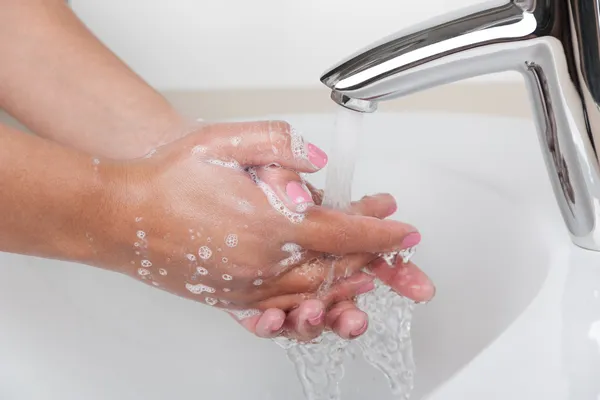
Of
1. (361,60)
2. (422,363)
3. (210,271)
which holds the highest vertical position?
(361,60)

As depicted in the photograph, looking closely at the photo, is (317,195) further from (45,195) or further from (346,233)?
(45,195)

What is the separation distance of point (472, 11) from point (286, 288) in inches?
12.4

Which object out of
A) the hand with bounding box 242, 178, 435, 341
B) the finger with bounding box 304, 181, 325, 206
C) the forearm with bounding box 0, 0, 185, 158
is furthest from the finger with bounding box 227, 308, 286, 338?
the forearm with bounding box 0, 0, 185, 158

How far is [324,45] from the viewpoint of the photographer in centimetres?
89

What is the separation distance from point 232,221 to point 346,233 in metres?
0.09

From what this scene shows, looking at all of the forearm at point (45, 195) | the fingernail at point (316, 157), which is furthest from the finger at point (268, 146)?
the forearm at point (45, 195)

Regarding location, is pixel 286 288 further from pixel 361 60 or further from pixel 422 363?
pixel 361 60

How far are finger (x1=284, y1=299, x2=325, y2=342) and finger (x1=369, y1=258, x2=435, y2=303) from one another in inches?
2.6

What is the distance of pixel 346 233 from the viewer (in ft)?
1.80

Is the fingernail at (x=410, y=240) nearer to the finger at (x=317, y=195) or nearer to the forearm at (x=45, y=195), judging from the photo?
the finger at (x=317, y=195)

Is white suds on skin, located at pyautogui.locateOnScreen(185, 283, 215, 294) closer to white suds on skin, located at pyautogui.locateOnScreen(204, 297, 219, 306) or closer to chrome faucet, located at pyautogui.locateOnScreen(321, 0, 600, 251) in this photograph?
white suds on skin, located at pyautogui.locateOnScreen(204, 297, 219, 306)

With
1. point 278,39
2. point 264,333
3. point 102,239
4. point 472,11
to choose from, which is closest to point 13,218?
point 102,239

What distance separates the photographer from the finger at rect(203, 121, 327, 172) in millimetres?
529

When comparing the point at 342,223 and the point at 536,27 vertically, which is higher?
the point at 536,27
